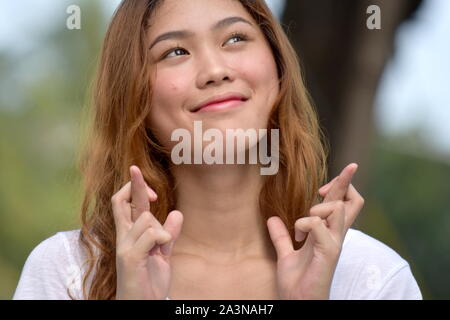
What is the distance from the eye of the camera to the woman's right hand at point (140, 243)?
4.50 ft

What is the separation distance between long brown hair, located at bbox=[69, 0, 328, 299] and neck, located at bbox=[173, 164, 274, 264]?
1.8 inches

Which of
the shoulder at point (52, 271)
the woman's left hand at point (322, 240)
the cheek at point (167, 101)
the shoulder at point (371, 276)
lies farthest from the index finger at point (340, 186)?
the shoulder at point (52, 271)

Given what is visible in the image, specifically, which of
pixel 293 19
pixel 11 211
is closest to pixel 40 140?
pixel 11 211

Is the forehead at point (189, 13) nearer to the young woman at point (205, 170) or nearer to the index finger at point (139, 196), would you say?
the young woman at point (205, 170)

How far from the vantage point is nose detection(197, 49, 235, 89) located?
1.61 metres

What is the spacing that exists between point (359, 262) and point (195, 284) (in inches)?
16.1

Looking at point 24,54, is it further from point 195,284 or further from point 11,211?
point 195,284

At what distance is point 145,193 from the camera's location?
1.42m

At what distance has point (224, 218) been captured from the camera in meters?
1.75

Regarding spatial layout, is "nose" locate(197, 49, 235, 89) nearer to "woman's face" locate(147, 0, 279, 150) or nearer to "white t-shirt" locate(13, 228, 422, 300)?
"woman's face" locate(147, 0, 279, 150)

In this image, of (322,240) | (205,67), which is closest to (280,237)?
(322,240)

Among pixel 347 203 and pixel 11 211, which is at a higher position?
pixel 347 203
